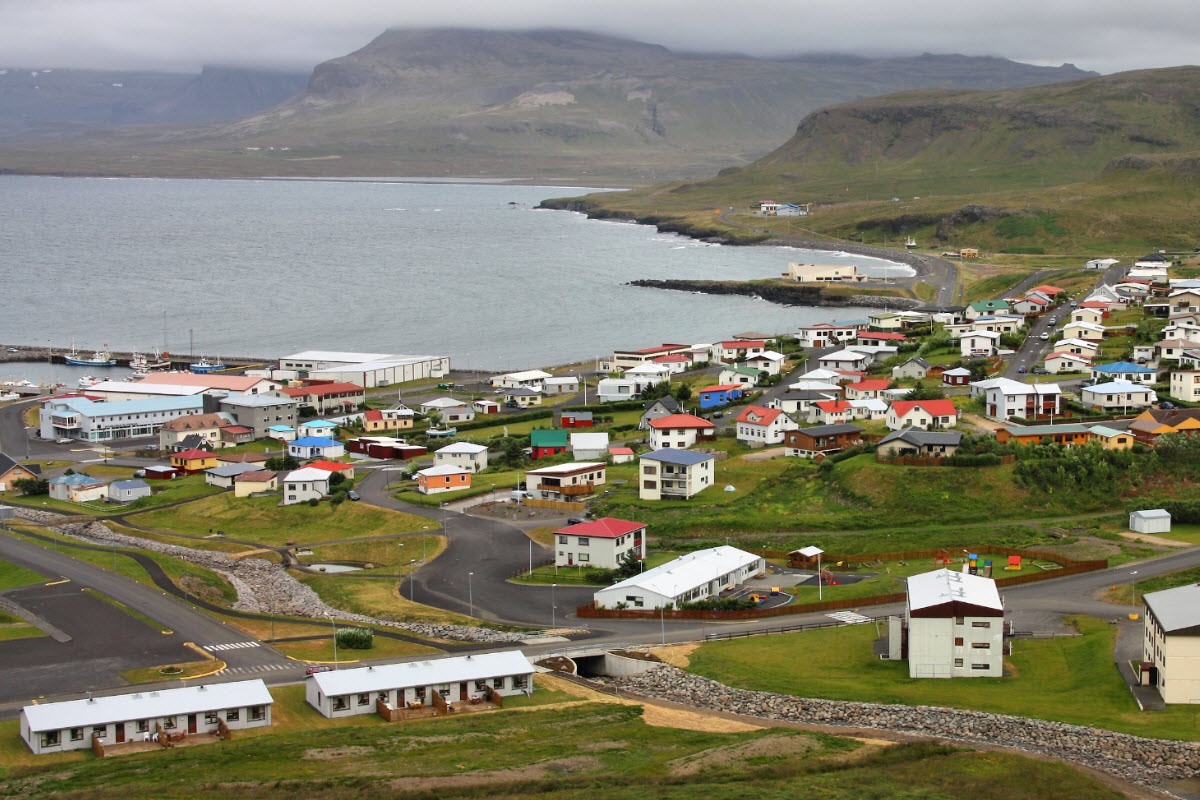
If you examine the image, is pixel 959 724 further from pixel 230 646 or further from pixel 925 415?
pixel 925 415

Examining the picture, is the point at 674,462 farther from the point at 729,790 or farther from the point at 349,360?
the point at 349,360

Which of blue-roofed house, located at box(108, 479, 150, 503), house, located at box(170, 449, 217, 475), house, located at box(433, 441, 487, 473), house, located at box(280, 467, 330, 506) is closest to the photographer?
house, located at box(280, 467, 330, 506)

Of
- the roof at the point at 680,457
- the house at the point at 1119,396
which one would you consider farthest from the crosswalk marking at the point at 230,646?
the house at the point at 1119,396

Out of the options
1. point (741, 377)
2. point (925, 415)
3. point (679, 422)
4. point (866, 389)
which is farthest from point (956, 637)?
point (741, 377)

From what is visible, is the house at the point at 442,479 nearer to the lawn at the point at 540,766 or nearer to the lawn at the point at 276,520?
the lawn at the point at 276,520

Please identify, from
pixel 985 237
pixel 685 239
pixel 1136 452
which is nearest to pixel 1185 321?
pixel 1136 452

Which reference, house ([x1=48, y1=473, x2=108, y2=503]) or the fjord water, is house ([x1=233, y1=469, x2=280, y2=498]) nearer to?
house ([x1=48, y1=473, x2=108, y2=503])

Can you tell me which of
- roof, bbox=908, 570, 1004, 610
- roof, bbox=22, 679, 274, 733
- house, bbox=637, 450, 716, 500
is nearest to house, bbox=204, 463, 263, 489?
house, bbox=637, 450, 716, 500
